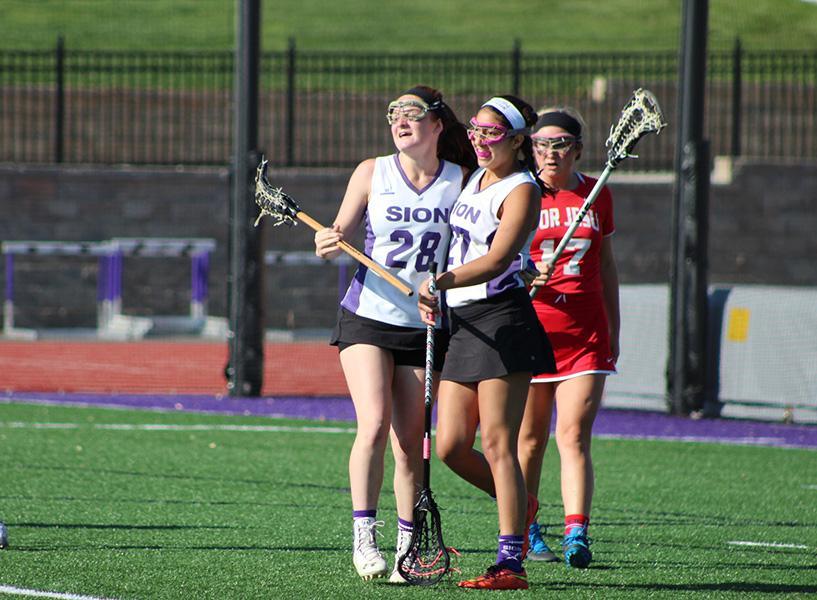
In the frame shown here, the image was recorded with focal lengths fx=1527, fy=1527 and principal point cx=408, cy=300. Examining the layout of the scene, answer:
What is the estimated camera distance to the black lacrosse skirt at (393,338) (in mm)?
6594

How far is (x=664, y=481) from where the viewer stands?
9977mm

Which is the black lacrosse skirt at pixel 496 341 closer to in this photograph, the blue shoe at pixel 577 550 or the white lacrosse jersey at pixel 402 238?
the white lacrosse jersey at pixel 402 238

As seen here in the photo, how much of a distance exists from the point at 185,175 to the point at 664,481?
46.1 ft

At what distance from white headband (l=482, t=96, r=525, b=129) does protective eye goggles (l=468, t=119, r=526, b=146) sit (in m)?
0.03

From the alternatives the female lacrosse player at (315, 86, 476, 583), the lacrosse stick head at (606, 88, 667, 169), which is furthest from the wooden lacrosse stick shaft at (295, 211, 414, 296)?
the lacrosse stick head at (606, 88, 667, 169)

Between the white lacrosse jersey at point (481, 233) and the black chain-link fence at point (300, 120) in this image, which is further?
the black chain-link fence at point (300, 120)

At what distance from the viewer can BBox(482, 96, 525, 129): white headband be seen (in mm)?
6434

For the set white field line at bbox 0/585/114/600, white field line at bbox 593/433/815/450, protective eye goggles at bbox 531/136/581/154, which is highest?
protective eye goggles at bbox 531/136/581/154

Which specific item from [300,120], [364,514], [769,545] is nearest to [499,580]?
[364,514]

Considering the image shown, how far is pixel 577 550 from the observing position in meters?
6.91

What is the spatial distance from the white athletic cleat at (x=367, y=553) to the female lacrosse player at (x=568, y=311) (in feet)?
3.35

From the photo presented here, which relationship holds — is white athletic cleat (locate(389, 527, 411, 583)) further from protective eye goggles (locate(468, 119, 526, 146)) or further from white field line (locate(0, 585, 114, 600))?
protective eye goggles (locate(468, 119, 526, 146))

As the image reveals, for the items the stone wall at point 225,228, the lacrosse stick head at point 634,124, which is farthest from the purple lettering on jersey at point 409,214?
the stone wall at point 225,228

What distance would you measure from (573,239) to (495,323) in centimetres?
110
